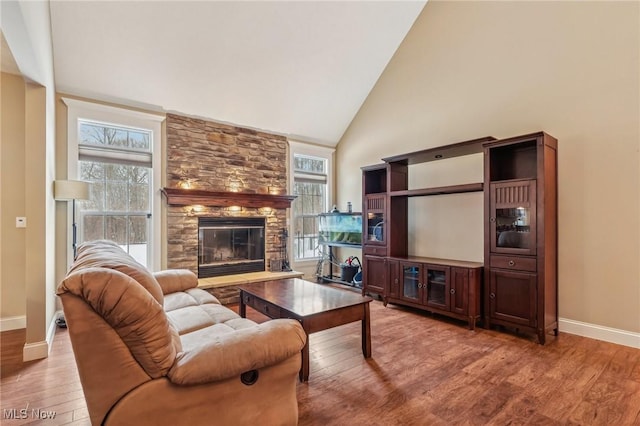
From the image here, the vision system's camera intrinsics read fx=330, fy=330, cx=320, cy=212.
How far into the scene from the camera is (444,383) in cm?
241

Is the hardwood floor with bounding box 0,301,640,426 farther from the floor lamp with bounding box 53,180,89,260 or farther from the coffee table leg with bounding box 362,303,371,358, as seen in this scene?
the floor lamp with bounding box 53,180,89,260

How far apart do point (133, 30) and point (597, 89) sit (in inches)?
196

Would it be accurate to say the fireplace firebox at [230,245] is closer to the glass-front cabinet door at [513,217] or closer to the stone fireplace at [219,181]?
the stone fireplace at [219,181]

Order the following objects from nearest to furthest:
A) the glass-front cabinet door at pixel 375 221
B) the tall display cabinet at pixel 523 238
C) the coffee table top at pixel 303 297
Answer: the coffee table top at pixel 303 297 < the tall display cabinet at pixel 523 238 < the glass-front cabinet door at pixel 375 221

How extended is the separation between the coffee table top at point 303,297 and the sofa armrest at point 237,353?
702 mm

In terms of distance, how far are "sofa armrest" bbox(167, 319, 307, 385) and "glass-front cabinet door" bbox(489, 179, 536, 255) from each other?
2.70m

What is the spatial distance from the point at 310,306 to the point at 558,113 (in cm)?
338

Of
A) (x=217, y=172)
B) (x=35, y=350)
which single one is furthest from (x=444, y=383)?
(x=217, y=172)

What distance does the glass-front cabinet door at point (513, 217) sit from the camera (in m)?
3.32

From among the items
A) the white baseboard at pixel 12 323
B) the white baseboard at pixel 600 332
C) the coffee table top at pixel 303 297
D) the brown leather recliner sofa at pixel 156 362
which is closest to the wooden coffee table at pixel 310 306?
the coffee table top at pixel 303 297

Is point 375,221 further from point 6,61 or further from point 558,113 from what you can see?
point 6,61

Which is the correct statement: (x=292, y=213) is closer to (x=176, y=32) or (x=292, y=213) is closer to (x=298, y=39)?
(x=298, y=39)

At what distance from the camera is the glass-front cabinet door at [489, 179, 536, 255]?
131 inches

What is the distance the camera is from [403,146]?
5242 mm
